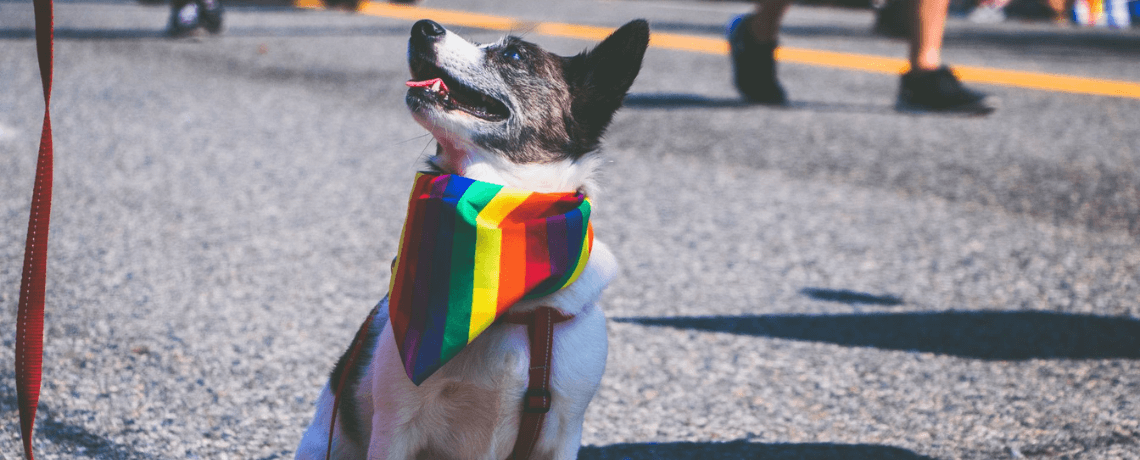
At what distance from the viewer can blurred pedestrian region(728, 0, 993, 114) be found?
5.60 m

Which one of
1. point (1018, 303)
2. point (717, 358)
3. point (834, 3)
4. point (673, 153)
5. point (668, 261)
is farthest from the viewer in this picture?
point (834, 3)

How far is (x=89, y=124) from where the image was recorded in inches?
235

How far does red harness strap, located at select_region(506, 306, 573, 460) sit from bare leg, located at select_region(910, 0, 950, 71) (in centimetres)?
449

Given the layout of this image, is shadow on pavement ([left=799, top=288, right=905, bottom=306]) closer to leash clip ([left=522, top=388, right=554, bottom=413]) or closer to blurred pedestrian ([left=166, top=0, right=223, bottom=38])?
leash clip ([left=522, top=388, right=554, bottom=413])

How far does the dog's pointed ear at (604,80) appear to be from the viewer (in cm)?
217

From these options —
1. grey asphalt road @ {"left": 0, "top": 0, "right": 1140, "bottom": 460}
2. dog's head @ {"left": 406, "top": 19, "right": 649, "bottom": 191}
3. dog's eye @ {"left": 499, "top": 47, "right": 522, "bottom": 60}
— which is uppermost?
dog's eye @ {"left": 499, "top": 47, "right": 522, "bottom": 60}

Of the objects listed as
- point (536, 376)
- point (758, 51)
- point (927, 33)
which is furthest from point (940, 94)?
point (536, 376)

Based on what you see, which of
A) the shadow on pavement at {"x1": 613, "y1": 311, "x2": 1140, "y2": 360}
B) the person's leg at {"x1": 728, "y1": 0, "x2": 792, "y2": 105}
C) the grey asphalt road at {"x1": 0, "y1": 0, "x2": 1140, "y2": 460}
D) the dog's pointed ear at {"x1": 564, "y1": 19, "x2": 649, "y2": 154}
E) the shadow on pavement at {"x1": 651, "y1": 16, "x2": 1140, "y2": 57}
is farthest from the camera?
the shadow on pavement at {"x1": 651, "y1": 16, "x2": 1140, "y2": 57}

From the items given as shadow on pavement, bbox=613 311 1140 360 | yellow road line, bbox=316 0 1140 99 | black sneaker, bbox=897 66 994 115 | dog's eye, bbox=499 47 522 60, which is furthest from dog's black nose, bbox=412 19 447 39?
black sneaker, bbox=897 66 994 115

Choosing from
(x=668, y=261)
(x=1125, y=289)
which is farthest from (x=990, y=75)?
(x=668, y=261)

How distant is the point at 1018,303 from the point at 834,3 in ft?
36.3

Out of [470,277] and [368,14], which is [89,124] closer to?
[470,277]

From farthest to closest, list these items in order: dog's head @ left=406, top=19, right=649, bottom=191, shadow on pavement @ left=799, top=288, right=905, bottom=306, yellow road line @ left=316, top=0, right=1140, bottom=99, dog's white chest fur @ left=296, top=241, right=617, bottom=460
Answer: yellow road line @ left=316, top=0, right=1140, bottom=99 < shadow on pavement @ left=799, top=288, right=905, bottom=306 < dog's head @ left=406, top=19, right=649, bottom=191 < dog's white chest fur @ left=296, top=241, right=617, bottom=460

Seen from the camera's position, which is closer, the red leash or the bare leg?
the red leash
